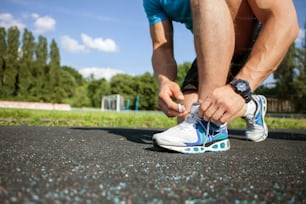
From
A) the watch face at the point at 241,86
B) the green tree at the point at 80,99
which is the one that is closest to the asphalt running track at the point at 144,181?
the watch face at the point at 241,86

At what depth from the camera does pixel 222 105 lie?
3.54 ft

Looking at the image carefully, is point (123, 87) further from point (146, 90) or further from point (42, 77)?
point (42, 77)

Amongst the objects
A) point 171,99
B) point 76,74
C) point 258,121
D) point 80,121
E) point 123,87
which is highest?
point 76,74

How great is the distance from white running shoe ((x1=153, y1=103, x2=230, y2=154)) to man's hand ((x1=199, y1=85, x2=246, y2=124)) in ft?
0.40

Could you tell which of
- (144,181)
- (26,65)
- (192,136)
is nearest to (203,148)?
(192,136)

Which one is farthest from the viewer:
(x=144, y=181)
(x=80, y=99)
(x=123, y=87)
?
(x=123, y=87)

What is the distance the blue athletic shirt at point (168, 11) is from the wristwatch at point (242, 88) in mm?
822

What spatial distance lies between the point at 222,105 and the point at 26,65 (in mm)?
28222

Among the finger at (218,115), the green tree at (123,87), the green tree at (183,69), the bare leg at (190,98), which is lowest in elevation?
the finger at (218,115)

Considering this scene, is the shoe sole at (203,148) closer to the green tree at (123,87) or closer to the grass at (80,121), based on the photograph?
the grass at (80,121)

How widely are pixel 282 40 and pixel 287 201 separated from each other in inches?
36.3

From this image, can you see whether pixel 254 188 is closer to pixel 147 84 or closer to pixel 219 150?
pixel 219 150

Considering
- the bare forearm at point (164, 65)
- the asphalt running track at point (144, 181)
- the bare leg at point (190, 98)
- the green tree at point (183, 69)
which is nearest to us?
the asphalt running track at point (144, 181)

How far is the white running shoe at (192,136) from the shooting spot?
1216 mm
